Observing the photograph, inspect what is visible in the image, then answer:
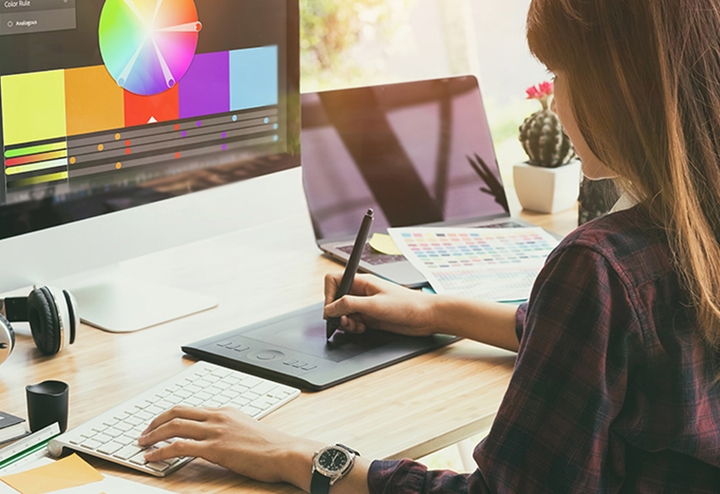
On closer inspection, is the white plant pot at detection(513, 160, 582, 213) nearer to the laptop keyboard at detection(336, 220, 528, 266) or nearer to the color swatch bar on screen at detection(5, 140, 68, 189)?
the laptop keyboard at detection(336, 220, 528, 266)

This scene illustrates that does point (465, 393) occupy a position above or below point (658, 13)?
below

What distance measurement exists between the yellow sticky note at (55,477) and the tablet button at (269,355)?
293 millimetres

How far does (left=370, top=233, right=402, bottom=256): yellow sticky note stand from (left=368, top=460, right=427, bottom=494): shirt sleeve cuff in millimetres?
687

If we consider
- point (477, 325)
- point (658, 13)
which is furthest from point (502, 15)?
point (658, 13)

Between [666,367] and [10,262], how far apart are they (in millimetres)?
762

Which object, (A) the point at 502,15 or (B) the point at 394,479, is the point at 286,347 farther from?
(A) the point at 502,15

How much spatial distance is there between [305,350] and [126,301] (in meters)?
0.31

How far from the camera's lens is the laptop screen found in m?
1.60

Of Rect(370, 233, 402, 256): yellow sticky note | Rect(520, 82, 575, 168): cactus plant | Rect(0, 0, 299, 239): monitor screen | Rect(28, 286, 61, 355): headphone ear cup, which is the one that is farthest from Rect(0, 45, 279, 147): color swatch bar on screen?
Rect(520, 82, 575, 168): cactus plant

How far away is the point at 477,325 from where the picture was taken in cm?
121

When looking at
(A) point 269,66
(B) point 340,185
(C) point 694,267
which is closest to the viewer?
(C) point 694,267

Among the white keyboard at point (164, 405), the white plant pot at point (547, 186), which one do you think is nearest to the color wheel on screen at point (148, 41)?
the white keyboard at point (164, 405)

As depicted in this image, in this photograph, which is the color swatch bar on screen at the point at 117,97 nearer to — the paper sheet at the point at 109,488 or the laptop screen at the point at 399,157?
the laptop screen at the point at 399,157

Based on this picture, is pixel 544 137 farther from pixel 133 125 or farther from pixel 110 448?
pixel 110 448
